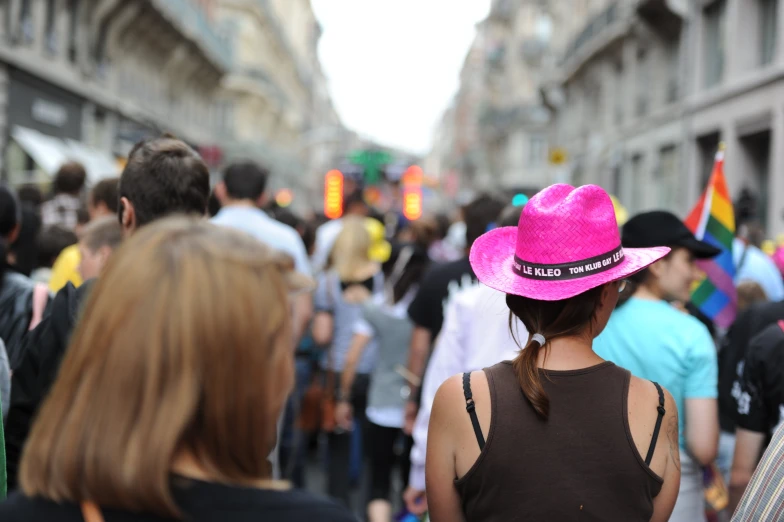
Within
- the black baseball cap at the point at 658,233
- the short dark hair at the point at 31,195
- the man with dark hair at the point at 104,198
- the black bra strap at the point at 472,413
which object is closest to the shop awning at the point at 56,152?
the short dark hair at the point at 31,195

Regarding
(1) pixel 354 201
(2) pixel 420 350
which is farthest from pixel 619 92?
(2) pixel 420 350

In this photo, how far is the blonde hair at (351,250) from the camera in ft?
24.2

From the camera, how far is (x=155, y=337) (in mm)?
1562

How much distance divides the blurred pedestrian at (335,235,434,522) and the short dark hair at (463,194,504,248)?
1.25m

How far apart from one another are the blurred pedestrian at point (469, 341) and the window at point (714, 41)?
723 inches

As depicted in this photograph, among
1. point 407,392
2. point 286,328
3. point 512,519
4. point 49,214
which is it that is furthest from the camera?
point 49,214

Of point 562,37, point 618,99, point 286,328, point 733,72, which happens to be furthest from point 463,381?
point 562,37

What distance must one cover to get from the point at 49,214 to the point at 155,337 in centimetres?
678

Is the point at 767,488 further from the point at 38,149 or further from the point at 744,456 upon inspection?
the point at 38,149

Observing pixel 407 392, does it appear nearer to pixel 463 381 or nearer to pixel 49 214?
pixel 49 214

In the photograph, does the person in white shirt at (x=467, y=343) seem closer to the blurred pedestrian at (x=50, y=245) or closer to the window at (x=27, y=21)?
the blurred pedestrian at (x=50, y=245)

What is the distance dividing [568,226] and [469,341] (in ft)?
6.05

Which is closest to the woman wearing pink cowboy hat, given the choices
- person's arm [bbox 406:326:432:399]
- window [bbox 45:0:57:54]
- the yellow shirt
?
person's arm [bbox 406:326:432:399]

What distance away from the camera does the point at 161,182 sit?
3613 millimetres
